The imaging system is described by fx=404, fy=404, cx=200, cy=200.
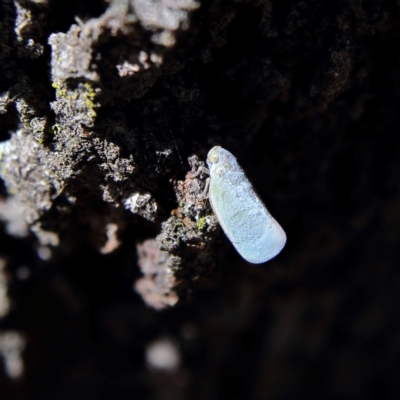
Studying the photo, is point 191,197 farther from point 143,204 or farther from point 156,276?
point 156,276

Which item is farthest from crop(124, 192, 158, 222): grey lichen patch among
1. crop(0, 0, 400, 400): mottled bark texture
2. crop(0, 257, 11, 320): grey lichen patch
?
crop(0, 257, 11, 320): grey lichen patch

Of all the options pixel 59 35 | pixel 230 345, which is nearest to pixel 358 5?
pixel 59 35

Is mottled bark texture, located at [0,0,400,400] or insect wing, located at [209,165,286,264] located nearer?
mottled bark texture, located at [0,0,400,400]

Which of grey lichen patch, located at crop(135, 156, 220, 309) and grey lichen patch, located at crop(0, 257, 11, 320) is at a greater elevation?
grey lichen patch, located at crop(0, 257, 11, 320)

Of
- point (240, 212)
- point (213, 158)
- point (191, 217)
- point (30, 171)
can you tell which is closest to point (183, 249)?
point (191, 217)

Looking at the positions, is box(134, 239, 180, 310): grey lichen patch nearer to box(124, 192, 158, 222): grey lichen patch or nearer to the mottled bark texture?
the mottled bark texture

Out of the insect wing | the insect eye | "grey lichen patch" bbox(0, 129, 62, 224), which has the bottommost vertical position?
the insect wing
